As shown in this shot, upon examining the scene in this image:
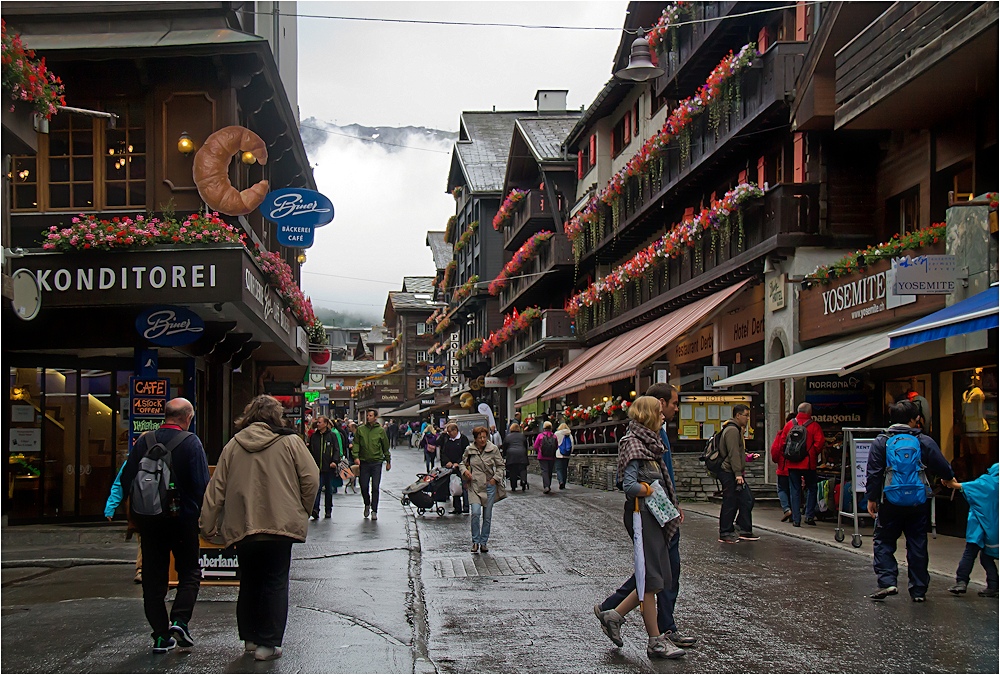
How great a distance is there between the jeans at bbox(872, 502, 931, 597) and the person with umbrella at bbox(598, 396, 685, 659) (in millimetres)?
2828

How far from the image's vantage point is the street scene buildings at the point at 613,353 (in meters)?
8.44

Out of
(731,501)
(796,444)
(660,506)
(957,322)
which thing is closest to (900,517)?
A: (957,322)

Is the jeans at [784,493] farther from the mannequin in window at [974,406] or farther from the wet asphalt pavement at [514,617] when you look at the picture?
the mannequin in window at [974,406]

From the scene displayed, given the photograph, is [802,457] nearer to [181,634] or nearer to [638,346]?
[181,634]

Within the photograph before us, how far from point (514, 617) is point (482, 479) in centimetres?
535


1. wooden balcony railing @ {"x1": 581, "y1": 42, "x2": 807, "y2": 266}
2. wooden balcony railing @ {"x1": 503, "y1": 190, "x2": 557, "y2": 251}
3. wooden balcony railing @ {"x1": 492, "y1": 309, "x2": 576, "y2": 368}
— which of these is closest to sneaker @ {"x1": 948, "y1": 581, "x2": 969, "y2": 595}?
wooden balcony railing @ {"x1": 581, "y1": 42, "x2": 807, "y2": 266}

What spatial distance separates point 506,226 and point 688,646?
155 feet

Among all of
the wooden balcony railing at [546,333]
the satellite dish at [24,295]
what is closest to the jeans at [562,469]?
the wooden balcony railing at [546,333]

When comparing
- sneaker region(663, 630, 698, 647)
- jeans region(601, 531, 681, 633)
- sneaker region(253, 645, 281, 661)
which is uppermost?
jeans region(601, 531, 681, 633)

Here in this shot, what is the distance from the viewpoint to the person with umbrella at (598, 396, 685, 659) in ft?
24.1

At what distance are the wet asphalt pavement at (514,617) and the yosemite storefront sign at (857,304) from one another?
3936 mm

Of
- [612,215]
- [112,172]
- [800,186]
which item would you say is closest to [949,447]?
[800,186]

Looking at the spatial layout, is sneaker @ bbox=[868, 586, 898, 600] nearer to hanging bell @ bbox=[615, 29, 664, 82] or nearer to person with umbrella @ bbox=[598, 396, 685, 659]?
person with umbrella @ bbox=[598, 396, 685, 659]

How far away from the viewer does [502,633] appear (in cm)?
814
